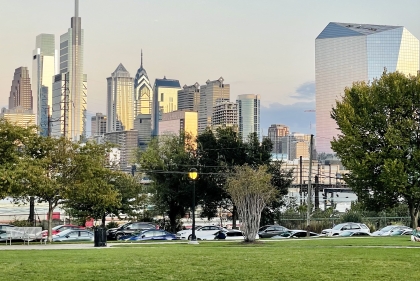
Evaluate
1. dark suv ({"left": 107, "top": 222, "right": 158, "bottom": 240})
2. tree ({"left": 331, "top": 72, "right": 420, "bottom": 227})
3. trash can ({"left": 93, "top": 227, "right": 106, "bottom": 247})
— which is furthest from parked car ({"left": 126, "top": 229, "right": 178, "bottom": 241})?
tree ({"left": 331, "top": 72, "right": 420, "bottom": 227})

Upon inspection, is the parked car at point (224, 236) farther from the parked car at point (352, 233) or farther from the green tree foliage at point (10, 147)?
the green tree foliage at point (10, 147)

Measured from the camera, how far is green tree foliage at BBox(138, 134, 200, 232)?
5897 cm

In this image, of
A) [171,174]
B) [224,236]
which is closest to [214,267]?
[224,236]

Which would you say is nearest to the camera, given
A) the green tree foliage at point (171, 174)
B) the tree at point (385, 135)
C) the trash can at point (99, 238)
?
the trash can at point (99, 238)

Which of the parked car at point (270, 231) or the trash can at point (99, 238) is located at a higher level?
the trash can at point (99, 238)

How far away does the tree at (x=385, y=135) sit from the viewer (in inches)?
1870

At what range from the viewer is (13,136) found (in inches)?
1454

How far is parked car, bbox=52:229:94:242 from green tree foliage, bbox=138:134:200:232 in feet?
59.4

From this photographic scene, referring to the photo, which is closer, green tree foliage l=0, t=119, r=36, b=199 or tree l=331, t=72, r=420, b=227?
green tree foliage l=0, t=119, r=36, b=199

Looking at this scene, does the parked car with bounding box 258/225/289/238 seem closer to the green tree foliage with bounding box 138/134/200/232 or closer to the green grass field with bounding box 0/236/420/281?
the green tree foliage with bounding box 138/134/200/232

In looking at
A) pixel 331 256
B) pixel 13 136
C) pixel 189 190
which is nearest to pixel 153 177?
pixel 189 190

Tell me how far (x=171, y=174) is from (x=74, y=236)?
66.7 feet

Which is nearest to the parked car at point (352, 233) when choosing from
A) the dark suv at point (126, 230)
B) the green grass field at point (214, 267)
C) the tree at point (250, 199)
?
the dark suv at point (126, 230)

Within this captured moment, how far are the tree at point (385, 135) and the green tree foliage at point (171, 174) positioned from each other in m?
15.6
